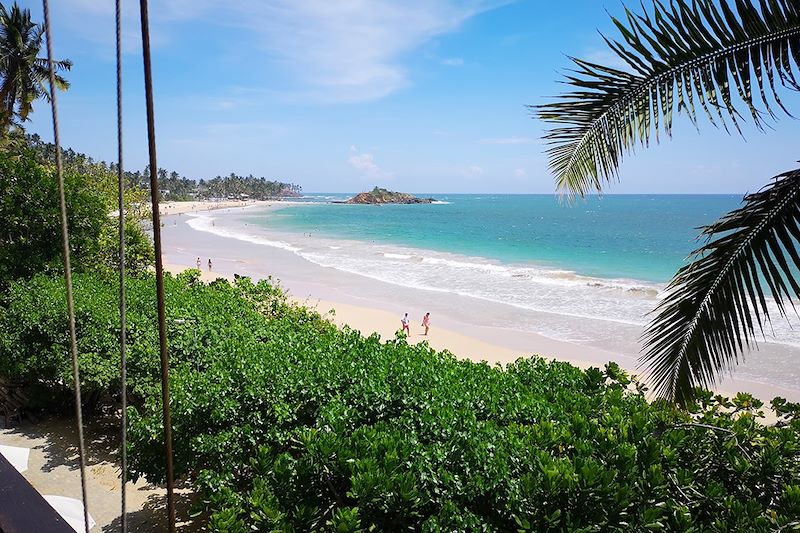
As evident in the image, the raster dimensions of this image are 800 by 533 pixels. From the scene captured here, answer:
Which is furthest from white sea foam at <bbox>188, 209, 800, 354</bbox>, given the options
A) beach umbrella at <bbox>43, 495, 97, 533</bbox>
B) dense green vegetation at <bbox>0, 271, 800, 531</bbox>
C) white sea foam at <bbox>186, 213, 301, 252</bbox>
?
beach umbrella at <bbox>43, 495, 97, 533</bbox>

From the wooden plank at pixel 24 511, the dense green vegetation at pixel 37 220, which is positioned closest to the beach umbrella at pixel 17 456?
the dense green vegetation at pixel 37 220

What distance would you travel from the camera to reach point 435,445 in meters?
3.80

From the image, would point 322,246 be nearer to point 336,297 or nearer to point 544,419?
point 336,297

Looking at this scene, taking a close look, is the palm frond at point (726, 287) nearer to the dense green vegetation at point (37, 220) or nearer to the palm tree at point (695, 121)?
the palm tree at point (695, 121)

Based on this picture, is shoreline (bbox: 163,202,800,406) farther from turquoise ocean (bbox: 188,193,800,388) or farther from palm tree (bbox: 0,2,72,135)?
palm tree (bbox: 0,2,72,135)

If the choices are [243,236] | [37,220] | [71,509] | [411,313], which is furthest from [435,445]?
[243,236]

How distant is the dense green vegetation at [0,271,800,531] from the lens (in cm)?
331

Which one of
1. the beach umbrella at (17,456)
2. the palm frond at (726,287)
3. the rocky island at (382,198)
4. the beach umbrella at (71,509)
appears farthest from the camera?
the rocky island at (382,198)

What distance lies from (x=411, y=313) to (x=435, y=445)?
57.9 feet

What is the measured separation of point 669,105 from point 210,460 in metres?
4.82

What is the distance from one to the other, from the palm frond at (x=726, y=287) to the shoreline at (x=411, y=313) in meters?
6.12

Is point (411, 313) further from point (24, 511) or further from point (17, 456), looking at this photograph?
point (24, 511)

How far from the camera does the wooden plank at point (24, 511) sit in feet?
4.62

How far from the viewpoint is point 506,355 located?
52.1 ft
